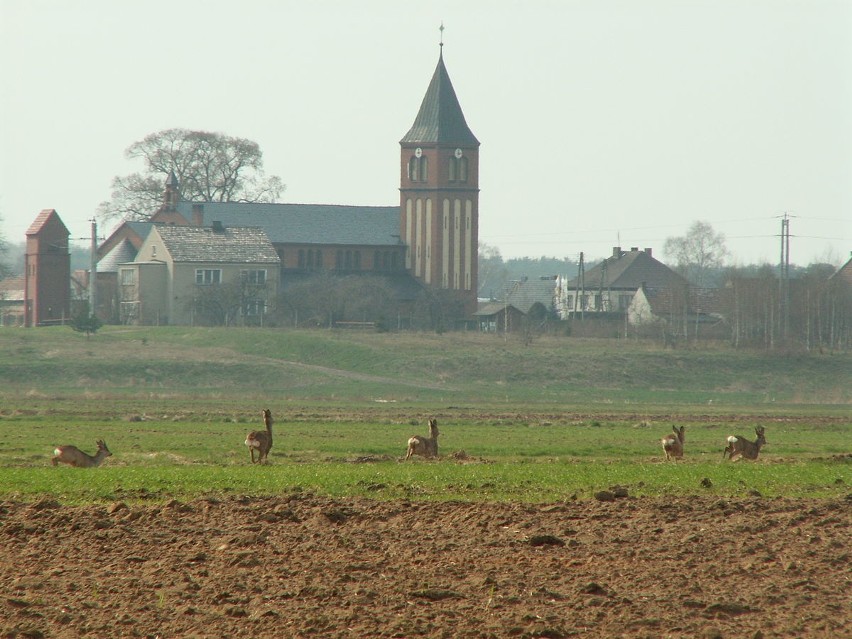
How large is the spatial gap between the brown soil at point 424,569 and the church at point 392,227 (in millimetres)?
82015

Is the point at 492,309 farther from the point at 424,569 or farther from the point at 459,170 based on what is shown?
the point at 424,569

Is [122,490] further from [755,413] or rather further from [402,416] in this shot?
[755,413]

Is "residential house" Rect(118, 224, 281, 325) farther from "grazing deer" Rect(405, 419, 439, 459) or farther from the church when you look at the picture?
"grazing deer" Rect(405, 419, 439, 459)

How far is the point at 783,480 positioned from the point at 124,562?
11.6 meters

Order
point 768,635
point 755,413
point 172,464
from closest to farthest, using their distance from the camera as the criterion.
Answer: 1. point 768,635
2. point 172,464
3. point 755,413

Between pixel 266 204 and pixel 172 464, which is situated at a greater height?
pixel 266 204

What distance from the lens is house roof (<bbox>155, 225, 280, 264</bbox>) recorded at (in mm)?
94812

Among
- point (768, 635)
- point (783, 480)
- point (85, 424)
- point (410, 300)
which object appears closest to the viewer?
point (768, 635)

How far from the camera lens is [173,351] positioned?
230ft

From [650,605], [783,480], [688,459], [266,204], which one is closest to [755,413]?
[688,459]

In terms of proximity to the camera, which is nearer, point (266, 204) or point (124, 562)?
point (124, 562)

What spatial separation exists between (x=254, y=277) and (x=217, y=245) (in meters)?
3.76

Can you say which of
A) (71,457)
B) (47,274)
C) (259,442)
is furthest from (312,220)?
(71,457)

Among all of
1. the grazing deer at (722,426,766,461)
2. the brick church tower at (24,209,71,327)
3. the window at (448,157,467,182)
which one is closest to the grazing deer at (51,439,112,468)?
the grazing deer at (722,426,766,461)
